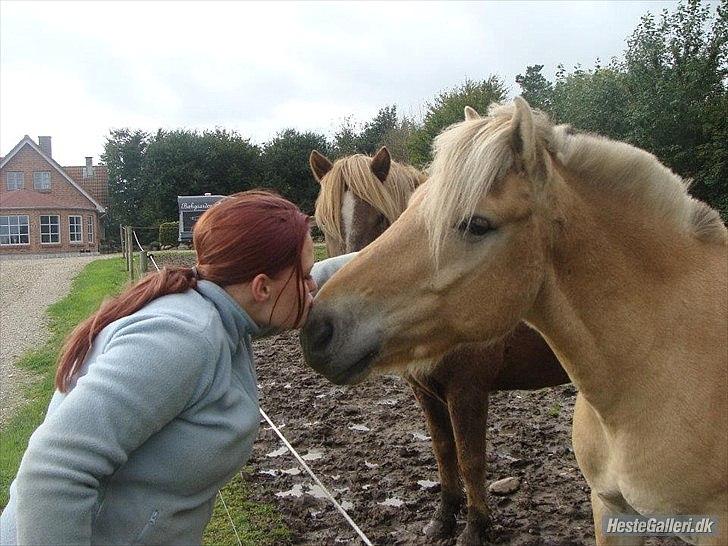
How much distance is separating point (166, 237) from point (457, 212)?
99.5 feet

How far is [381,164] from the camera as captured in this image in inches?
177

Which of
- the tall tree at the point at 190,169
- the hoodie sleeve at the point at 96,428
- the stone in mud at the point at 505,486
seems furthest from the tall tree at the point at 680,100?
the tall tree at the point at 190,169

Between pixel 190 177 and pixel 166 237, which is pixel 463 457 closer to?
pixel 166 237

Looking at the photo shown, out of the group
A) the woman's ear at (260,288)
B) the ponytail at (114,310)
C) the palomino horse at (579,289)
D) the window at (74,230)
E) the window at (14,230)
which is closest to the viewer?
the ponytail at (114,310)

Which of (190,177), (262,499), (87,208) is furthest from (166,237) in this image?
(262,499)

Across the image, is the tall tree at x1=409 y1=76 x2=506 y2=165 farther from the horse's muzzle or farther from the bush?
the horse's muzzle

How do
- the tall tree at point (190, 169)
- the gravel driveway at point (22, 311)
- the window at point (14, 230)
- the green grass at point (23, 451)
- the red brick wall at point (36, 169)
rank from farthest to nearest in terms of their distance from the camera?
the red brick wall at point (36, 169) < the window at point (14, 230) < the tall tree at point (190, 169) < the gravel driveway at point (22, 311) < the green grass at point (23, 451)

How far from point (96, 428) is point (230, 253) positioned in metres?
0.59

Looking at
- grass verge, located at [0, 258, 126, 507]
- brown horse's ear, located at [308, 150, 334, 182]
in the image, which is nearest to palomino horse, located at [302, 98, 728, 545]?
brown horse's ear, located at [308, 150, 334, 182]

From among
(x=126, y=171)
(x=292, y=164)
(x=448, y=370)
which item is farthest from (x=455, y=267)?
(x=126, y=171)

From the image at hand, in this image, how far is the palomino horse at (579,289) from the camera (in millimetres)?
1960

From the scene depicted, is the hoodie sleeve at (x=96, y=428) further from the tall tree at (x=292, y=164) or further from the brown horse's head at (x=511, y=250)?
the tall tree at (x=292, y=164)

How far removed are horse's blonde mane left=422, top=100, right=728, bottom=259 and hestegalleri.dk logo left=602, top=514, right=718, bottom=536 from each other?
0.93 m

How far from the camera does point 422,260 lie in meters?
2.06
